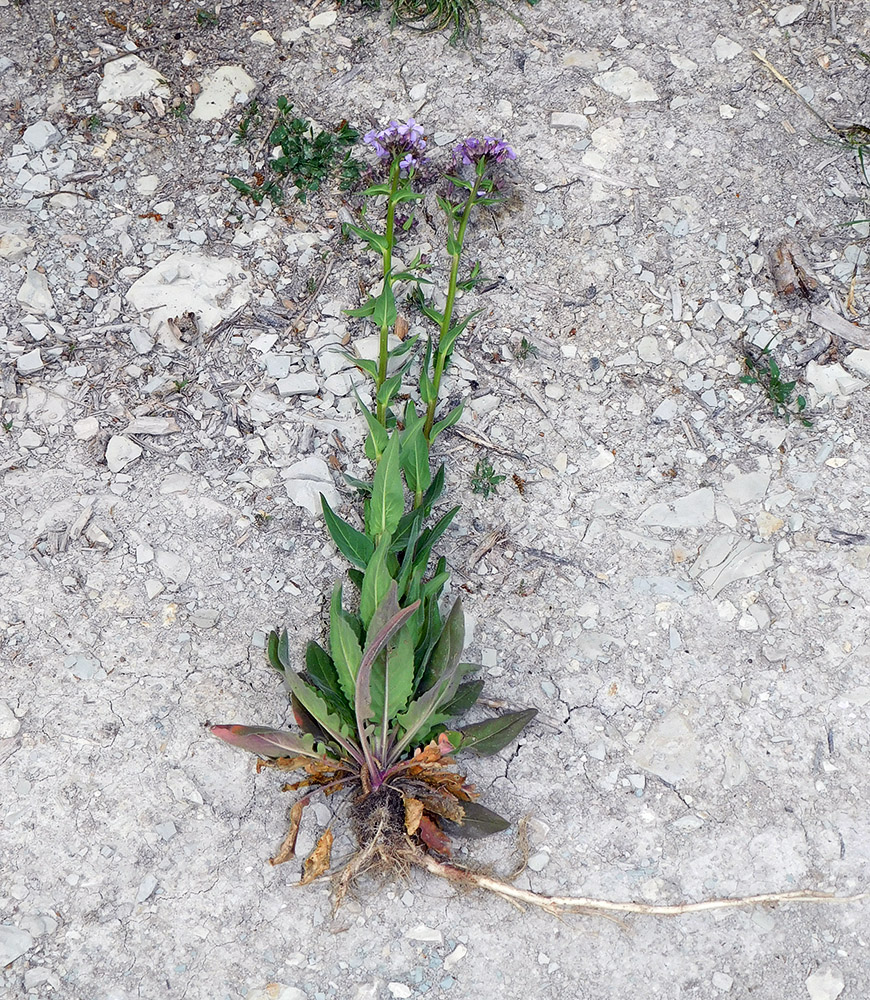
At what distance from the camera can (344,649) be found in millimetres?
2971

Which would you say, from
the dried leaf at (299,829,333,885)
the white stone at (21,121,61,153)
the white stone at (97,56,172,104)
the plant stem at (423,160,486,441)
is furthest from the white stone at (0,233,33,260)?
the dried leaf at (299,829,333,885)

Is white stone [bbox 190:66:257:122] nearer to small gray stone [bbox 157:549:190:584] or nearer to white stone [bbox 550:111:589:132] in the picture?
white stone [bbox 550:111:589:132]

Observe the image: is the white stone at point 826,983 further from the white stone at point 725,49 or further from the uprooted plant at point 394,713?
the white stone at point 725,49

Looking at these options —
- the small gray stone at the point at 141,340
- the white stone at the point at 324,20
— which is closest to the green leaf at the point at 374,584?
the small gray stone at the point at 141,340

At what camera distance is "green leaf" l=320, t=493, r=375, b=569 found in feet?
10.6

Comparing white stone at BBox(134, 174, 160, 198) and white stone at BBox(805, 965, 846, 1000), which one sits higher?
white stone at BBox(134, 174, 160, 198)

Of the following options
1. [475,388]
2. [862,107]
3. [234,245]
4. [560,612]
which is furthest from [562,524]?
[862,107]

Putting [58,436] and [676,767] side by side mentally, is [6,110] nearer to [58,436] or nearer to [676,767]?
[58,436]

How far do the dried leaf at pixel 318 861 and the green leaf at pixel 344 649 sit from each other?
1.38 ft

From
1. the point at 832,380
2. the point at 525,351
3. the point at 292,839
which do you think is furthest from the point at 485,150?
the point at 292,839

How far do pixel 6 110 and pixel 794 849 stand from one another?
4262 millimetres

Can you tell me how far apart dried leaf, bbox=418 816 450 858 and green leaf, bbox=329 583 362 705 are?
1.43 ft

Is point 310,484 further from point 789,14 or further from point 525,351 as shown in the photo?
point 789,14

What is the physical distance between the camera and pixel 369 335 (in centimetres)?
387
